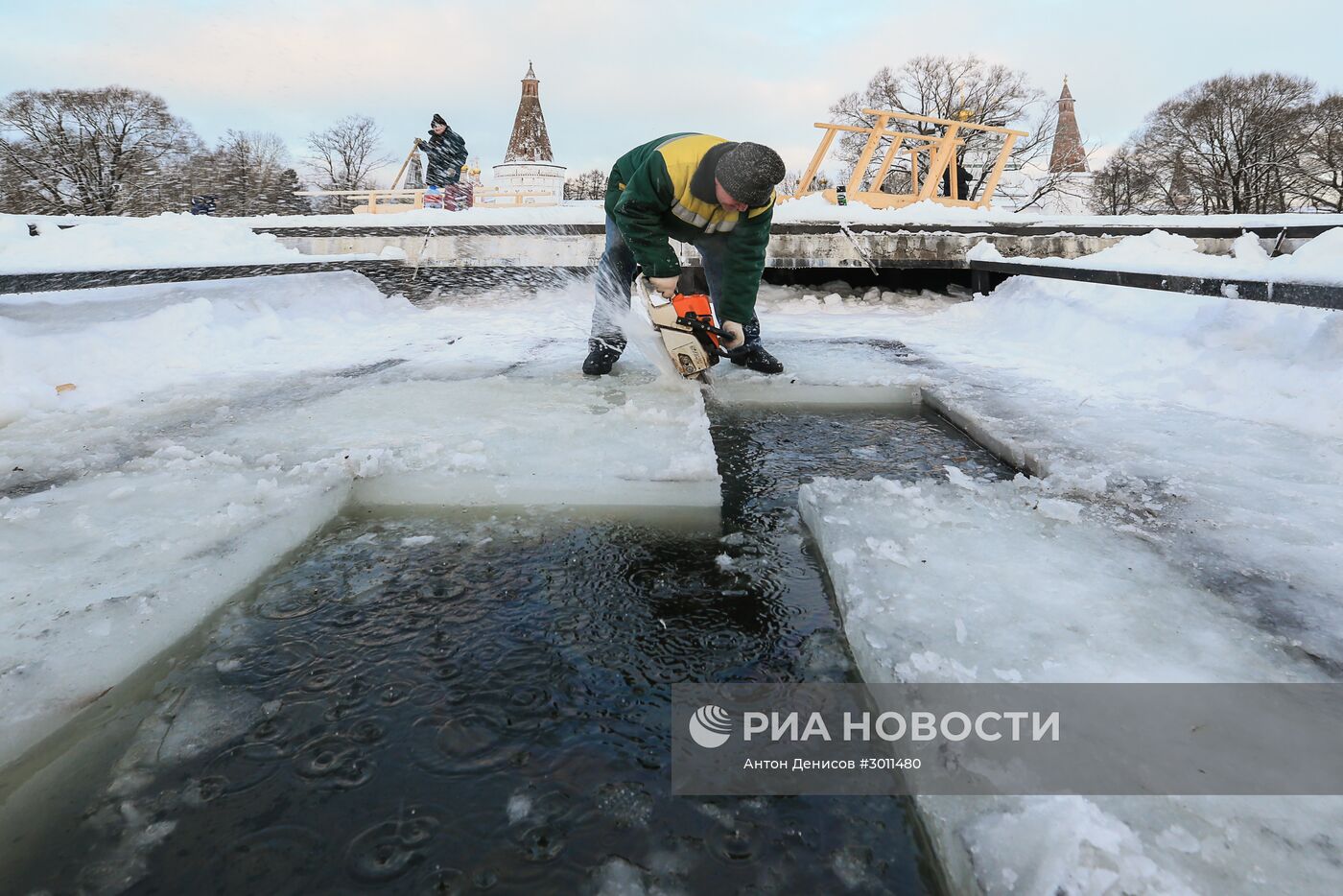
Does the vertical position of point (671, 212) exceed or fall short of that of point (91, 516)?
it exceeds it

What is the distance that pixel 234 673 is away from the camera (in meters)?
1.39

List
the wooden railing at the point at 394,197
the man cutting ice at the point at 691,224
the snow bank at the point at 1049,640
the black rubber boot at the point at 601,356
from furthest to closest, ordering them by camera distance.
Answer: the wooden railing at the point at 394,197 → the black rubber boot at the point at 601,356 → the man cutting ice at the point at 691,224 → the snow bank at the point at 1049,640

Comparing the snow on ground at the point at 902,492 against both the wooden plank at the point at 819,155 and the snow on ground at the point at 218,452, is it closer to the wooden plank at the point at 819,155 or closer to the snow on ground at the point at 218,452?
the snow on ground at the point at 218,452

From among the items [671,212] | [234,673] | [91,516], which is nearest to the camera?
[234,673]

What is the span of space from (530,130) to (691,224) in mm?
35116

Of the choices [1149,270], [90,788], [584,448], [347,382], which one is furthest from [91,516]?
[1149,270]

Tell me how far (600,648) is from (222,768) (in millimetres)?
682

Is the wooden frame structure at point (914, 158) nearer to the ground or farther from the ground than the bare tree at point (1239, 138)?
nearer to the ground

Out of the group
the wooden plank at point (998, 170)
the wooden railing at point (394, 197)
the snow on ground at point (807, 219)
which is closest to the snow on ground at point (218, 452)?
the snow on ground at point (807, 219)

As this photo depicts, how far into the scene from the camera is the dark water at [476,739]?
3.24 feet

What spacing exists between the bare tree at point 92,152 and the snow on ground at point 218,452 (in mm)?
25747

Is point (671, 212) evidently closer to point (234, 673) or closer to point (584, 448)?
point (584, 448)

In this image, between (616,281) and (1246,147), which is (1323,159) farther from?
(616,281)

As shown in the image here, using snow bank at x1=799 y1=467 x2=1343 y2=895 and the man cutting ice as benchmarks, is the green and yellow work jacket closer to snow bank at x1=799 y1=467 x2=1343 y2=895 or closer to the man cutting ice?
the man cutting ice
